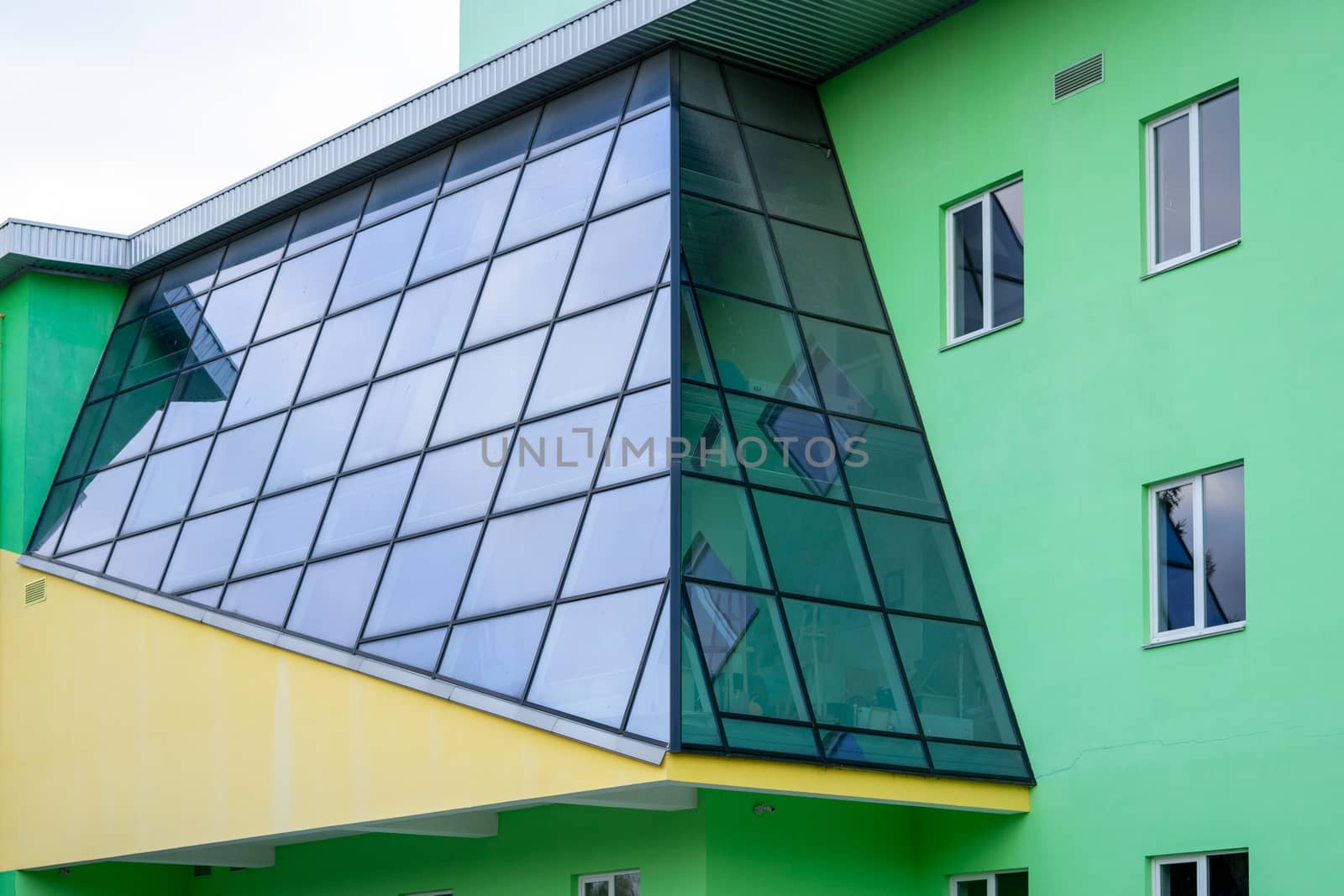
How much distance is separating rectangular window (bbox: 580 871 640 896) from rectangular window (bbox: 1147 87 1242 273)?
6.70 meters

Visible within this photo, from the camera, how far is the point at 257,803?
16.3 metres

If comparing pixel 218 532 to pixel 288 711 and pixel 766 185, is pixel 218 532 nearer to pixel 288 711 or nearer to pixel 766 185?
pixel 288 711

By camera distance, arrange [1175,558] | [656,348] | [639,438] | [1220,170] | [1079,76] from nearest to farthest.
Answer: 1. [1175,558]
2. [1220,170]
3. [639,438]
4. [656,348]
5. [1079,76]

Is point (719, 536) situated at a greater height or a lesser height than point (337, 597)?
greater

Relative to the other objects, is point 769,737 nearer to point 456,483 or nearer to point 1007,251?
point 456,483

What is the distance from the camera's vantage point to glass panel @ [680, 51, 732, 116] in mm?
15969

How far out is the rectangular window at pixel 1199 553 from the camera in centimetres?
1309

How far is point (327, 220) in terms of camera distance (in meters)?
19.8

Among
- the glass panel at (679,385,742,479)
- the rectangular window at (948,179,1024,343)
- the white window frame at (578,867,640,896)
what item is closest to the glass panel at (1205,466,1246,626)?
the rectangular window at (948,179,1024,343)

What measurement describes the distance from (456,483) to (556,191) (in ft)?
9.94

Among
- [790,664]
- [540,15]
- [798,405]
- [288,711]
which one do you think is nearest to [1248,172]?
[798,405]

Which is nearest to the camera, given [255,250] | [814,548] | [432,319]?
[814,548]

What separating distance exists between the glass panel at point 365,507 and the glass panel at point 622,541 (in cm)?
286

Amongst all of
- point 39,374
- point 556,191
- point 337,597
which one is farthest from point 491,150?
point 39,374
